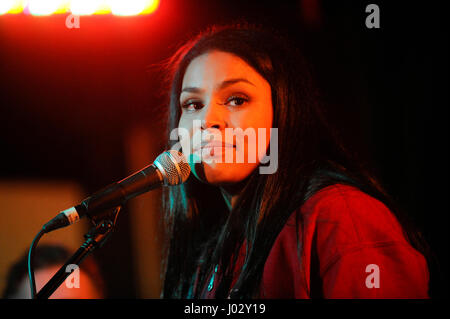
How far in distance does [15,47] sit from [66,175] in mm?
635

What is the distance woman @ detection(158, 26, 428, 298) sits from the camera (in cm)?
113

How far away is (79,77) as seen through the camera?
5.77 feet

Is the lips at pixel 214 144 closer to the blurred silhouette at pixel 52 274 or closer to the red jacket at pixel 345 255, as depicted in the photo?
the red jacket at pixel 345 255

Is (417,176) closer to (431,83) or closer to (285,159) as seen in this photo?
(431,83)

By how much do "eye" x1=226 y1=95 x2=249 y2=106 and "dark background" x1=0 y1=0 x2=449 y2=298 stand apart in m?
0.40

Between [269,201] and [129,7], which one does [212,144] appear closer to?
[269,201]

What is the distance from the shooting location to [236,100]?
1443 mm

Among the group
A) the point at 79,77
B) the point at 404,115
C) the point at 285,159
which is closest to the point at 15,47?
the point at 79,77

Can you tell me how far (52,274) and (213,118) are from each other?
3.11ft

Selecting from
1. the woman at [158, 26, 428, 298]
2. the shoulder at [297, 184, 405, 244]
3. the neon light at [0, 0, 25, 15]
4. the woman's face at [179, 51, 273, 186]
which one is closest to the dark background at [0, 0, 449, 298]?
the neon light at [0, 0, 25, 15]

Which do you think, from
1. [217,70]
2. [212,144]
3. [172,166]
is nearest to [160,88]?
[217,70]

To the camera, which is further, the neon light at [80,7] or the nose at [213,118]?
the neon light at [80,7]

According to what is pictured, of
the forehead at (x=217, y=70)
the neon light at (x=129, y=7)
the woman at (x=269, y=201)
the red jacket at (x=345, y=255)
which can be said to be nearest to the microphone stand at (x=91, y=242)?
the woman at (x=269, y=201)

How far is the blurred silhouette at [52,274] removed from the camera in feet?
5.38
